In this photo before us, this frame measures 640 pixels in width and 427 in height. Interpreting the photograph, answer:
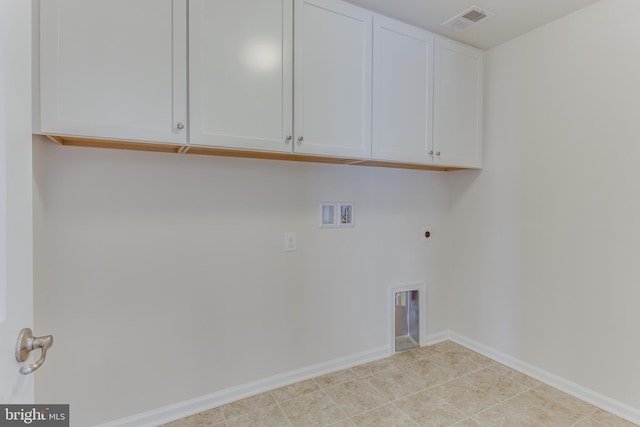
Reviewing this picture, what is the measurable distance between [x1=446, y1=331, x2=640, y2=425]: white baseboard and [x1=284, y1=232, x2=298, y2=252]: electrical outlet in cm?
174

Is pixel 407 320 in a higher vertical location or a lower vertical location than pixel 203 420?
higher

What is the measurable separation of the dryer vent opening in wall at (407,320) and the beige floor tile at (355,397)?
629 millimetres

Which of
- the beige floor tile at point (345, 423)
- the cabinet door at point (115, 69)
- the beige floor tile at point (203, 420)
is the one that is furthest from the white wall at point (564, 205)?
the cabinet door at point (115, 69)

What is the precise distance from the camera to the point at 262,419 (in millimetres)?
1781

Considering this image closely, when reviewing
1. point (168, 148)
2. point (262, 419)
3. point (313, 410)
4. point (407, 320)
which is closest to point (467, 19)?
point (168, 148)

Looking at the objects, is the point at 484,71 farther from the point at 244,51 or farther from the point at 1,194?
the point at 1,194

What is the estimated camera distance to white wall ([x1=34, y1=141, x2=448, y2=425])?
1.55 metres

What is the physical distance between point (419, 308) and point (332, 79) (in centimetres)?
194

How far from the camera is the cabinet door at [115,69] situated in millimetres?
1264

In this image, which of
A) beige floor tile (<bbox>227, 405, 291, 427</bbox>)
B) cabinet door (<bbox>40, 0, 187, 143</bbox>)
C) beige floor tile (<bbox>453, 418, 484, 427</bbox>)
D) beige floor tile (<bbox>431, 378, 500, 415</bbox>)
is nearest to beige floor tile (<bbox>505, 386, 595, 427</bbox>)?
beige floor tile (<bbox>431, 378, 500, 415</bbox>)

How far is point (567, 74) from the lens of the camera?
2.03 metres

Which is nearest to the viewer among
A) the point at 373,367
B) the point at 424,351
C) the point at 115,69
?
the point at 115,69

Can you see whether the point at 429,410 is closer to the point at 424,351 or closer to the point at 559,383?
the point at 424,351

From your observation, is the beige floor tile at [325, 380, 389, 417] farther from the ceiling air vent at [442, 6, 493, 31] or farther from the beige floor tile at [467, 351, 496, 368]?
the ceiling air vent at [442, 6, 493, 31]
